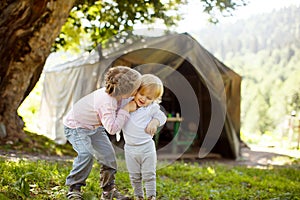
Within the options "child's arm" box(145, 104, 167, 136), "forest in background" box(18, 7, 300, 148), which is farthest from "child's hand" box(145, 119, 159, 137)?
"forest in background" box(18, 7, 300, 148)

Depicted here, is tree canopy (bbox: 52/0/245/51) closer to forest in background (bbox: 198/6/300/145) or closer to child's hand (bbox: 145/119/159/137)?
forest in background (bbox: 198/6/300/145)

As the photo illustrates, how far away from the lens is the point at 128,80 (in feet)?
8.02

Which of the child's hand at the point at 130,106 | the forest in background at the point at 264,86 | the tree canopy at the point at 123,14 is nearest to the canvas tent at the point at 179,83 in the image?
the tree canopy at the point at 123,14

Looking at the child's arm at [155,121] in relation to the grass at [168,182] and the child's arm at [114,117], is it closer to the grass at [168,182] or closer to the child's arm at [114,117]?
the child's arm at [114,117]

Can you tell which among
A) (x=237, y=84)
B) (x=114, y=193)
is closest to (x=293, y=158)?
(x=237, y=84)

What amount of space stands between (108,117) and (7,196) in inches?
34.3

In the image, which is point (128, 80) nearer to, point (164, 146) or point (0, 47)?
point (0, 47)

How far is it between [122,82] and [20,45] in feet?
13.4

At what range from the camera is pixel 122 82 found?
8.06 feet

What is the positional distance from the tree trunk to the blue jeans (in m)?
3.38

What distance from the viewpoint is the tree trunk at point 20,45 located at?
5566 mm

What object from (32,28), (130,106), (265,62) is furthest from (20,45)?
(265,62)

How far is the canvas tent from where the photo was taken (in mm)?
7465

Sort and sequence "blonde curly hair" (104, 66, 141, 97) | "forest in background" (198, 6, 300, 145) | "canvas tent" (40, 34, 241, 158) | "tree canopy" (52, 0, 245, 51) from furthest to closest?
"forest in background" (198, 6, 300, 145), "canvas tent" (40, 34, 241, 158), "tree canopy" (52, 0, 245, 51), "blonde curly hair" (104, 66, 141, 97)
